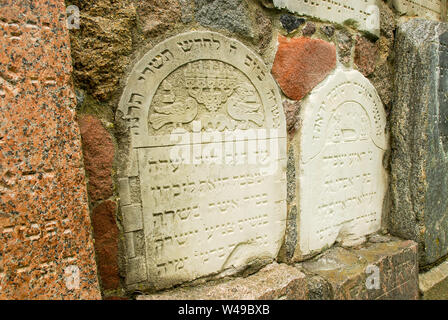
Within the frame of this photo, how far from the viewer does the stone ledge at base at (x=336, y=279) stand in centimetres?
130

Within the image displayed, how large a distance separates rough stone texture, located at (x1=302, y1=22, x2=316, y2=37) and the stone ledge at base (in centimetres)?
122

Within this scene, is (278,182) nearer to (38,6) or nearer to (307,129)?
(307,129)

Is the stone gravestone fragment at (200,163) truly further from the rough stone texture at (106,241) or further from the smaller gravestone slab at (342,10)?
the smaller gravestone slab at (342,10)

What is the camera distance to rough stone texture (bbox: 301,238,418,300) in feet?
5.00

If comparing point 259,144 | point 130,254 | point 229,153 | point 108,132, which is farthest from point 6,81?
point 259,144

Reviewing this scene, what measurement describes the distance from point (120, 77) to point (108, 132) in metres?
0.21

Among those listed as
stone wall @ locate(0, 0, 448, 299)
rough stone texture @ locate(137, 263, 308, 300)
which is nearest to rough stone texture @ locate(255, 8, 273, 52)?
stone wall @ locate(0, 0, 448, 299)

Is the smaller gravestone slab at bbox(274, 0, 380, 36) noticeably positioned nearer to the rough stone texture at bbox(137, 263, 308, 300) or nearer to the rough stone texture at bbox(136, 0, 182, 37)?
the rough stone texture at bbox(136, 0, 182, 37)

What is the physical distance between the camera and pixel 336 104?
165cm

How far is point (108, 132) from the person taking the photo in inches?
43.1

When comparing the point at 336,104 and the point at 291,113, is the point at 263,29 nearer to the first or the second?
the point at 291,113

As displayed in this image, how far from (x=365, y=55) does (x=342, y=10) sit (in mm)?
306

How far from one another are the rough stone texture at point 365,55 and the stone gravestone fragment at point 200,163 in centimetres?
67

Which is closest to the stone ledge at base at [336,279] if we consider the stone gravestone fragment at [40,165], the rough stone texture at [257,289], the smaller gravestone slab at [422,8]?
the rough stone texture at [257,289]
